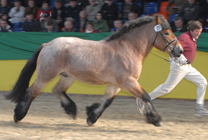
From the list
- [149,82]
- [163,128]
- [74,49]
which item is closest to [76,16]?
[149,82]

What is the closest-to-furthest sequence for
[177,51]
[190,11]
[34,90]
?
1. [177,51]
2. [34,90]
3. [190,11]

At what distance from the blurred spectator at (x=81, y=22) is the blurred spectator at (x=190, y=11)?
241cm

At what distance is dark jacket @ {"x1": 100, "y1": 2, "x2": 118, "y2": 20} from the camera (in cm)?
777

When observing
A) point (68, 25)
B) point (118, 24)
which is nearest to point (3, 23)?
point (68, 25)

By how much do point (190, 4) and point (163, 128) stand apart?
11.9ft

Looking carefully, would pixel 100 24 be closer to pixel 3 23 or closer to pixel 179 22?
pixel 179 22

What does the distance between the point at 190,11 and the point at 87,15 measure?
2629 millimetres

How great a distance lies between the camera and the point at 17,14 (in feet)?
28.5

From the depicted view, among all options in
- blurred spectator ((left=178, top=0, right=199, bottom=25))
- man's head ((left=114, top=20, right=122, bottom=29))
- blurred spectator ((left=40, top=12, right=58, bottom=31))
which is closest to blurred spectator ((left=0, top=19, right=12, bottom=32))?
blurred spectator ((left=40, top=12, right=58, bottom=31))

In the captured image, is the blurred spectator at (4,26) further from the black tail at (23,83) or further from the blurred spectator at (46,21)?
the black tail at (23,83)

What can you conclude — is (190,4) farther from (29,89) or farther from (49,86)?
(29,89)

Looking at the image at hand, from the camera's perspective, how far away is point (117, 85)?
4.40 m

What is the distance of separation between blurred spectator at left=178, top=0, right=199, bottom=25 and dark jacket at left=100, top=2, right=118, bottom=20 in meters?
1.67

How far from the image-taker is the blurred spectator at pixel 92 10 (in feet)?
26.3
